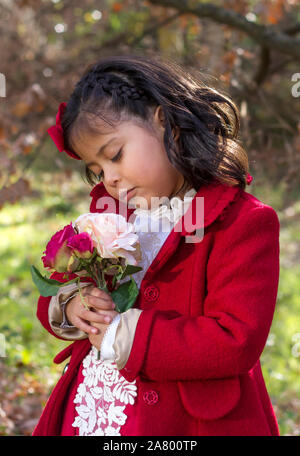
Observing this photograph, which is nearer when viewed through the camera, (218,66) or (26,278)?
(218,66)

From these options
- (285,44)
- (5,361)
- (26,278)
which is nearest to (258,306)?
(5,361)

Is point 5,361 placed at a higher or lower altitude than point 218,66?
lower

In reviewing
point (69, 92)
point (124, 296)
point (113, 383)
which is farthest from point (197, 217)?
point (69, 92)

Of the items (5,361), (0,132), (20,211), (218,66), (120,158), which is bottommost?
(5,361)

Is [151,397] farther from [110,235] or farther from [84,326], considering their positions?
[110,235]

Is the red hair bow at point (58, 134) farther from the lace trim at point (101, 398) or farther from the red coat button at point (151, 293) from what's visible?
the lace trim at point (101, 398)

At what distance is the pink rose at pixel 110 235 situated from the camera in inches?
58.9

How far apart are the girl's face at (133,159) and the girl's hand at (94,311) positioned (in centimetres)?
30

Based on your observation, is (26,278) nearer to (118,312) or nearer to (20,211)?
(20,211)

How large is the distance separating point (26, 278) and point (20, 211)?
2.99 meters

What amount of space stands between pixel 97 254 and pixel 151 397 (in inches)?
17.0

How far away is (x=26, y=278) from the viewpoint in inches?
227

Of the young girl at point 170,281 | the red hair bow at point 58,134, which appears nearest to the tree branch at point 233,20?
the young girl at point 170,281

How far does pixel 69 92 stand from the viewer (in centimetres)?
510
